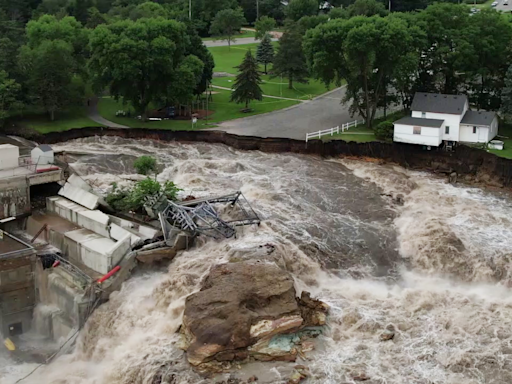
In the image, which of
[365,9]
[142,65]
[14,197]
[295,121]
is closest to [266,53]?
[365,9]

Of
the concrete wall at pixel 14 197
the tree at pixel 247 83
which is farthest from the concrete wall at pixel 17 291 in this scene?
the tree at pixel 247 83

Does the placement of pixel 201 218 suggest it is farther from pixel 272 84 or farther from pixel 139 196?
pixel 272 84

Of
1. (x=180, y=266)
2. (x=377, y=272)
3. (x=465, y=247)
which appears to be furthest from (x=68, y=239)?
(x=465, y=247)

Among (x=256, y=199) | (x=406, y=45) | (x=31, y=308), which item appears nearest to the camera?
(x=31, y=308)

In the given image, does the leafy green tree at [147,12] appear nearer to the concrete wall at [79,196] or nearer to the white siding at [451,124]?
the white siding at [451,124]

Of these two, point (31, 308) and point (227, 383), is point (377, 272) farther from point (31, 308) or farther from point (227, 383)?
point (31, 308)

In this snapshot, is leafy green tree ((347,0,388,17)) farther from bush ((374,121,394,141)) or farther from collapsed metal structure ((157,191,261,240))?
collapsed metal structure ((157,191,261,240))

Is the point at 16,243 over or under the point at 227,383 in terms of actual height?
over
